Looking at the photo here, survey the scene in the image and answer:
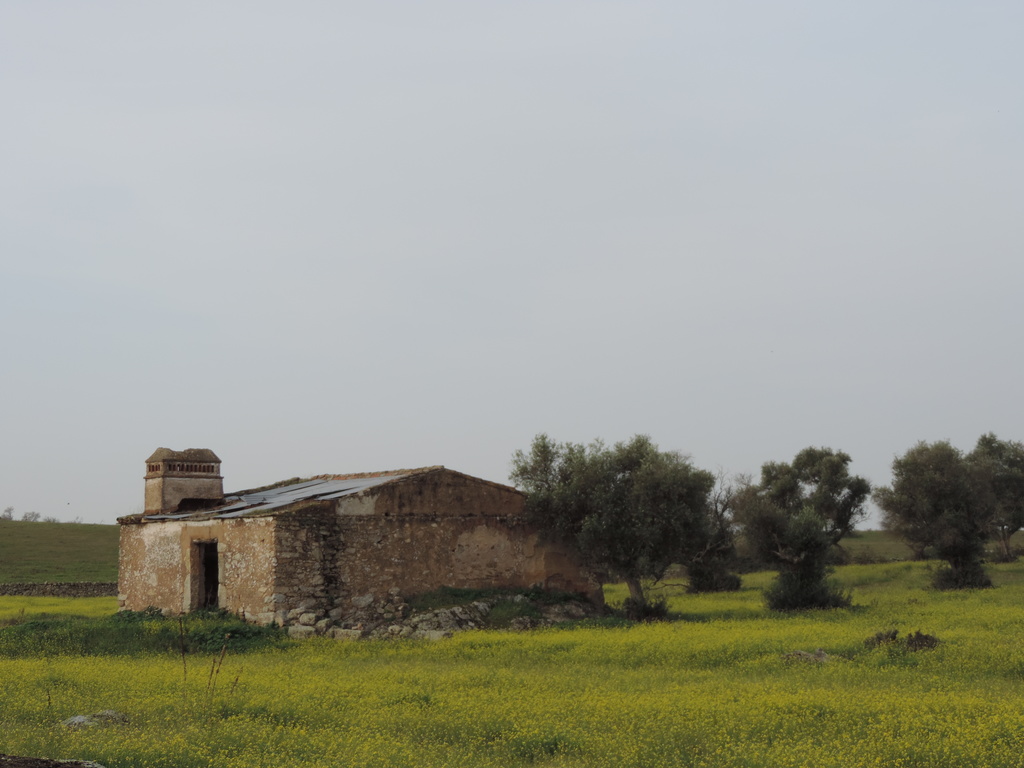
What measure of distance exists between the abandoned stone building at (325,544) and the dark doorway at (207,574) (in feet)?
0.12

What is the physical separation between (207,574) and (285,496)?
10.1 feet

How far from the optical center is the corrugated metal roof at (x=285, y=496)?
2453 cm

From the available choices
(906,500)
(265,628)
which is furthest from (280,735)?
(906,500)

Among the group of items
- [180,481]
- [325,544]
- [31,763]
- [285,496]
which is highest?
[180,481]

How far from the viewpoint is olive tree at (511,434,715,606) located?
83.3 feet

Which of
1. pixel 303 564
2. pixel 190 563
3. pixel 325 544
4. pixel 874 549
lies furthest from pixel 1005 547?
pixel 190 563

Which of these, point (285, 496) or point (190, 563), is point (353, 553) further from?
point (285, 496)

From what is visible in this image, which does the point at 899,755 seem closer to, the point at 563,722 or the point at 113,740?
the point at 563,722

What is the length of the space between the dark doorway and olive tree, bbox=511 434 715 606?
8.88 m

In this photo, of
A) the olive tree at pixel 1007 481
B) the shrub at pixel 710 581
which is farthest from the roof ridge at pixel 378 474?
the olive tree at pixel 1007 481

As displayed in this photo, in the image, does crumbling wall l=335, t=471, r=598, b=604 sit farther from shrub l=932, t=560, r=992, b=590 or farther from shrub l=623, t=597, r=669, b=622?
shrub l=932, t=560, r=992, b=590

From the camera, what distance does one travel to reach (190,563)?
25578 millimetres

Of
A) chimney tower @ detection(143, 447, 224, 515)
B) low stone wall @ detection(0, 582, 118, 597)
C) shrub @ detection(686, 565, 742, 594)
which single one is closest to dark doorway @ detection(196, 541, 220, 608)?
chimney tower @ detection(143, 447, 224, 515)

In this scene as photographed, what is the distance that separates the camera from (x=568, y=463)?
2703cm
